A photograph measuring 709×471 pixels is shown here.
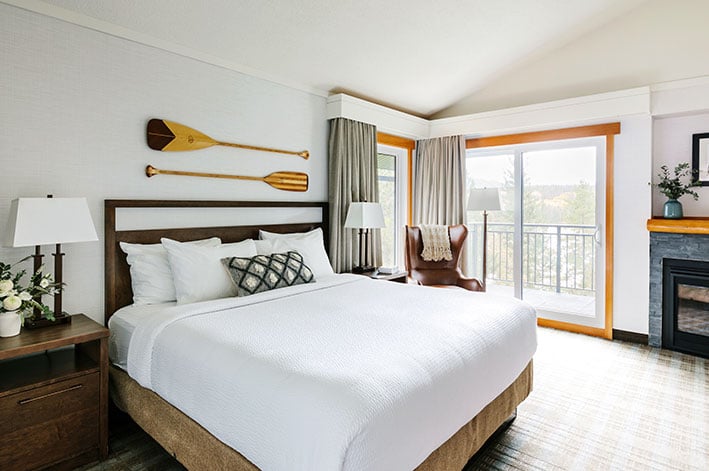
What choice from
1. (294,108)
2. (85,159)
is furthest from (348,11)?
(85,159)

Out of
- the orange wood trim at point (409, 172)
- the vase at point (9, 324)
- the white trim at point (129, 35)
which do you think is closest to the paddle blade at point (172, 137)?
the white trim at point (129, 35)

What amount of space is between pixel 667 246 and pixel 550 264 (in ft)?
3.66

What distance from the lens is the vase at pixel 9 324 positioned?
2037mm

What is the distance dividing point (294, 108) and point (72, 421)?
284cm

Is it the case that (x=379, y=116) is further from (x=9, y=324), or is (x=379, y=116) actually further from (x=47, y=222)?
Result: (x=9, y=324)

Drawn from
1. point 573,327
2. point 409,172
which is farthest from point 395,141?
point 573,327

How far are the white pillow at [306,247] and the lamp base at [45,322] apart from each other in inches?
55.6

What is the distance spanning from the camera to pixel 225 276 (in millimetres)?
2781

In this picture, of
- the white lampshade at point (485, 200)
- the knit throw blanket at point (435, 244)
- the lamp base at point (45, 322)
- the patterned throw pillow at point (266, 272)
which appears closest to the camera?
the lamp base at point (45, 322)

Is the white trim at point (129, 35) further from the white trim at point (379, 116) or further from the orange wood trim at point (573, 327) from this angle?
the orange wood trim at point (573, 327)

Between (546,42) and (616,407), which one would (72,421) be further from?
(546,42)

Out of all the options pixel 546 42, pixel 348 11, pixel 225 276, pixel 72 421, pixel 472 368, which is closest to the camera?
pixel 472 368

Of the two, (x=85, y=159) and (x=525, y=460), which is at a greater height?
(x=85, y=159)

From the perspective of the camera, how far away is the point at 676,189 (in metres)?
3.84
